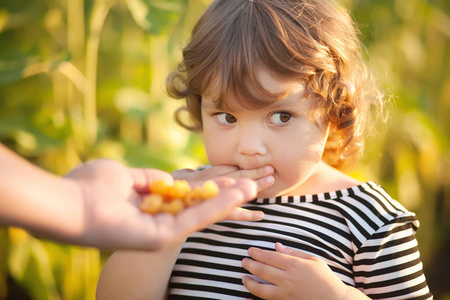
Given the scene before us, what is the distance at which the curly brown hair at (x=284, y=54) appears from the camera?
2.76 feet

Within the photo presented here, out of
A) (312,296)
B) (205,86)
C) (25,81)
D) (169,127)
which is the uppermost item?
(25,81)

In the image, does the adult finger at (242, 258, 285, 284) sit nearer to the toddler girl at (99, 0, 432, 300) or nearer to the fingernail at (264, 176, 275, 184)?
the toddler girl at (99, 0, 432, 300)

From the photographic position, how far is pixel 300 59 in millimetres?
857

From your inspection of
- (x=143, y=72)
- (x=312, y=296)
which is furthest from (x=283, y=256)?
(x=143, y=72)

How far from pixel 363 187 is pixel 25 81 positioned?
1605mm

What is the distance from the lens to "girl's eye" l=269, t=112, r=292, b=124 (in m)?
0.86

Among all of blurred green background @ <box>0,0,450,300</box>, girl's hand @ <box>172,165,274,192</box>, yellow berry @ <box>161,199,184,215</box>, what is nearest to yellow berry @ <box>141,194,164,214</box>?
yellow berry @ <box>161,199,184,215</box>

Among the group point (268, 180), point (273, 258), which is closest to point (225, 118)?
point (268, 180)

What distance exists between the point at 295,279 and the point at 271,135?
255 millimetres

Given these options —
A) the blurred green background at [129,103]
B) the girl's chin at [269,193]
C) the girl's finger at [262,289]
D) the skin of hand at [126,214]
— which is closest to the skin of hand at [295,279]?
the girl's finger at [262,289]

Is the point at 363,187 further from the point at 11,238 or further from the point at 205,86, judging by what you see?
the point at 11,238

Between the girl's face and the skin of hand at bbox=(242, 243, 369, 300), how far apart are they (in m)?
0.14

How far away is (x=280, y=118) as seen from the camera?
869 millimetres

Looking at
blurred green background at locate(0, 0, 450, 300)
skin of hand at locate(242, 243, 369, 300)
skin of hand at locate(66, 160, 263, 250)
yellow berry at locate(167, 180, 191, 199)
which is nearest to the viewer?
skin of hand at locate(66, 160, 263, 250)
